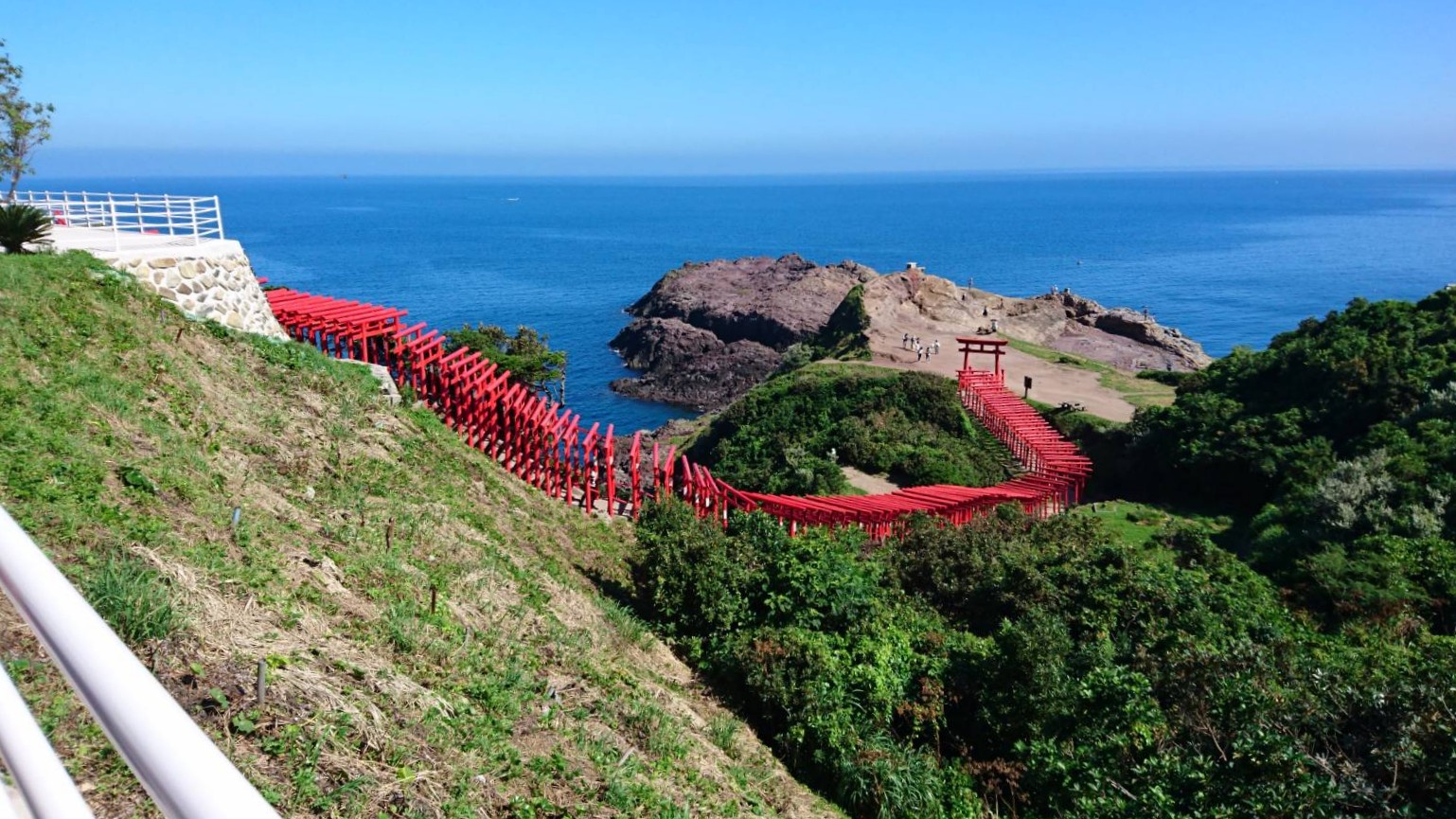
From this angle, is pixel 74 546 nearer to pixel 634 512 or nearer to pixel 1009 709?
pixel 1009 709

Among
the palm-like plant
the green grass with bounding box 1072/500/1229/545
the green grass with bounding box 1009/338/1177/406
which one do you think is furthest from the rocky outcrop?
the palm-like plant

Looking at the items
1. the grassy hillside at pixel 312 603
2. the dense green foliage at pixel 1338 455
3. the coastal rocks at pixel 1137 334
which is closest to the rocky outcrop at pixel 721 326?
the coastal rocks at pixel 1137 334

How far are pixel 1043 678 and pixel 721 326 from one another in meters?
67.2

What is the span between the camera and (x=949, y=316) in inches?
2148

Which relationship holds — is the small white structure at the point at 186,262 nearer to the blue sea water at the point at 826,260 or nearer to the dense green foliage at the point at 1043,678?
the dense green foliage at the point at 1043,678

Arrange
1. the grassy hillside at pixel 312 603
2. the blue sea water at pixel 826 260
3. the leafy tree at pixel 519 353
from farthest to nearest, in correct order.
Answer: the blue sea water at pixel 826 260 → the leafy tree at pixel 519 353 → the grassy hillside at pixel 312 603

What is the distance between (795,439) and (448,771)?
2720 cm

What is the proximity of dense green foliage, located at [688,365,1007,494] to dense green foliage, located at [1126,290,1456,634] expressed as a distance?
576cm

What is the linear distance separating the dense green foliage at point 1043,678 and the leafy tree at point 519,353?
21.0 m

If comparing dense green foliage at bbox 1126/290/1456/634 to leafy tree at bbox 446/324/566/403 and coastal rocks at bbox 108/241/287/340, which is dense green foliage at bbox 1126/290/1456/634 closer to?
coastal rocks at bbox 108/241/287/340

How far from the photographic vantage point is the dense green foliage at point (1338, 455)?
18312 mm

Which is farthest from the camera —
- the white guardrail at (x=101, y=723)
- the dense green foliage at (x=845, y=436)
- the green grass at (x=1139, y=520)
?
the dense green foliage at (x=845, y=436)

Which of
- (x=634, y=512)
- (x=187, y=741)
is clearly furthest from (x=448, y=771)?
(x=634, y=512)

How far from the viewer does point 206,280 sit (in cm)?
1859
